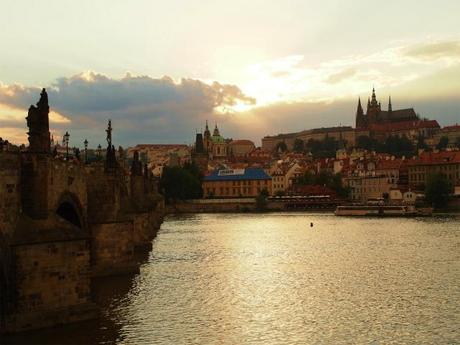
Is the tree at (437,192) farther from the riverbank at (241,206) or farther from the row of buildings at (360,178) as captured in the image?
the riverbank at (241,206)

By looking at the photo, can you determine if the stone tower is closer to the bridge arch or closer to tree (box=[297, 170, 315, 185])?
the bridge arch

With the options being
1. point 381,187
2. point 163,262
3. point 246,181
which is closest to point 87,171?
point 163,262

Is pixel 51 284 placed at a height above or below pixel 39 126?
below

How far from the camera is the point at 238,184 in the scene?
174000 mm

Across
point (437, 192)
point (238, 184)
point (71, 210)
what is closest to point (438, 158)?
point (437, 192)

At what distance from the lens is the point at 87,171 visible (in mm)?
35906

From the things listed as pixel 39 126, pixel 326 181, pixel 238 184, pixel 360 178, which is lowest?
pixel 238 184

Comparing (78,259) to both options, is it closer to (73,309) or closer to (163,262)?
(73,309)

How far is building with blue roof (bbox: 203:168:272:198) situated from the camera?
17338cm

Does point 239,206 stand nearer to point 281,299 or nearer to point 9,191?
point 281,299

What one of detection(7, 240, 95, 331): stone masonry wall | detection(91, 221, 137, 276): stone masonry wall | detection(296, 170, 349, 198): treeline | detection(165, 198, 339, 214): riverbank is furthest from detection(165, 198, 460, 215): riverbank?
detection(7, 240, 95, 331): stone masonry wall

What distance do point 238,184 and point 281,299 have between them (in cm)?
14457

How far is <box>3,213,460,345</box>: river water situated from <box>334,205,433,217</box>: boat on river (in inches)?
2448

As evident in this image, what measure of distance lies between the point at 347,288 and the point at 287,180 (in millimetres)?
144545
